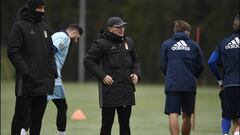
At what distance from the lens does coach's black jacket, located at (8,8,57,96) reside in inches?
395

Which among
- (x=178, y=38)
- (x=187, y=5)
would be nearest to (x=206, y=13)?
(x=187, y=5)

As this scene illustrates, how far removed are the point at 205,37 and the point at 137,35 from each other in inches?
191

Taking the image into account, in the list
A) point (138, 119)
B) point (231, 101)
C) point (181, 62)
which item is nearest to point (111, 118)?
point (181, 62)

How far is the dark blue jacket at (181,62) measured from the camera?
11555 mm

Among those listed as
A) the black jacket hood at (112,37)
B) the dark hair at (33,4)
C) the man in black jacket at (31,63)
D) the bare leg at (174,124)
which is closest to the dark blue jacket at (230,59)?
the bare leg at (174,124)

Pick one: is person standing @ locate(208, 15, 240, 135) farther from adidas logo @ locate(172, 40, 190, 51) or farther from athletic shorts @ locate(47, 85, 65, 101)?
athletic shorts @ locate(47, 85, 65, 101)

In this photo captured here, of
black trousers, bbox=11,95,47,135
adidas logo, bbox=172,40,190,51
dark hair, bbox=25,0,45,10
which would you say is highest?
dark hair, bbox=25,0,45,10

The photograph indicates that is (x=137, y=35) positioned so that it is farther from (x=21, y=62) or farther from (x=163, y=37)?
(x=21, y=62)

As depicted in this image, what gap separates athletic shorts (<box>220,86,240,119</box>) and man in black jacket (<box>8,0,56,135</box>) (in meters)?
2.59

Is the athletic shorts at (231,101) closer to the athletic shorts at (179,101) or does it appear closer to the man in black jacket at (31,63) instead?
the athletic shorts at (179,101)

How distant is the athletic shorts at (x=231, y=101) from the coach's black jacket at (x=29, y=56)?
2605 millimetres

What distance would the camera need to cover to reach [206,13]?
5362 cm

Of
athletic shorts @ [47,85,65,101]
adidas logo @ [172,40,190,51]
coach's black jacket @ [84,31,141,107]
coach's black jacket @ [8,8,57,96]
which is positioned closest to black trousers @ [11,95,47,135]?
coach's black jacket @ [8,8,57,96]

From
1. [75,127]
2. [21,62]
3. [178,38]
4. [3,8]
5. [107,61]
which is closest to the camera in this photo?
[21,62]
